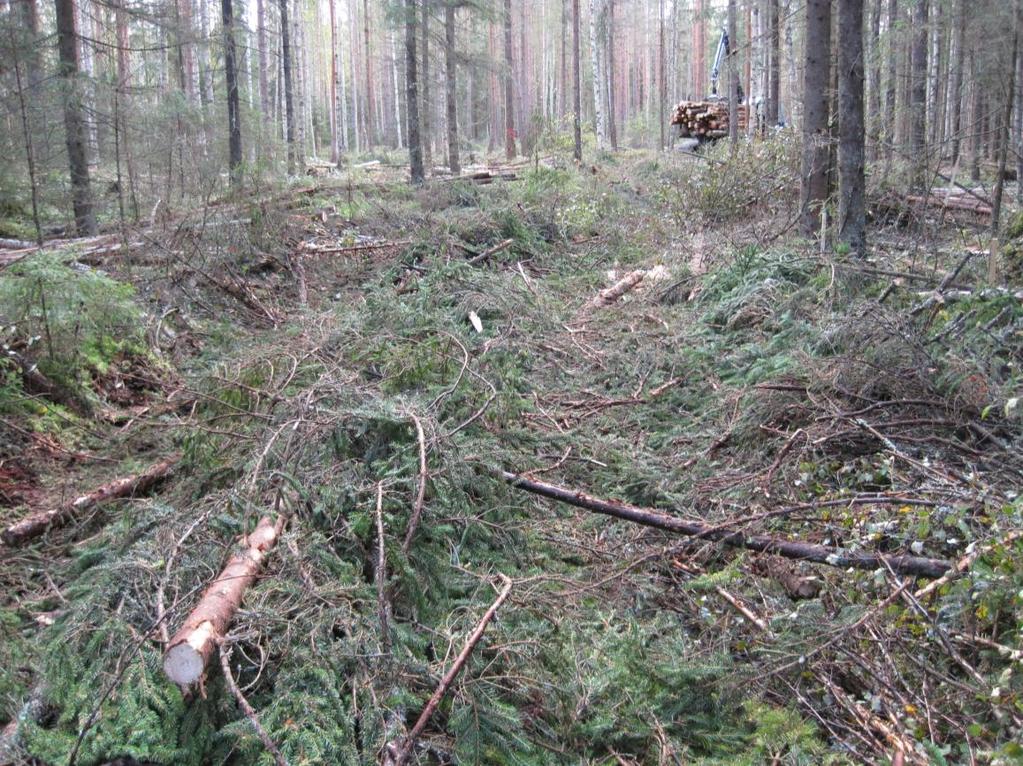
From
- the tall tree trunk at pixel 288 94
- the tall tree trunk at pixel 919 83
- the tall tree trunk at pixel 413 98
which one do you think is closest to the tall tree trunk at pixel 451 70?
the tall tree trunk at pixel 413 98

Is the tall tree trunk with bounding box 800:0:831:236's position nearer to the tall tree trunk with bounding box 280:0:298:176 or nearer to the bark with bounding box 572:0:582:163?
the bark with bounding box 572:0:582:163

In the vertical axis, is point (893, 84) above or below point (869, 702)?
above

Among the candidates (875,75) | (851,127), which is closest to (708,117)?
(875,75)

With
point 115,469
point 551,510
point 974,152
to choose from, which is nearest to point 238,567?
point 551,510

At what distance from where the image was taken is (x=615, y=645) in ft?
10.2

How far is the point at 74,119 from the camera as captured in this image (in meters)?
9.88

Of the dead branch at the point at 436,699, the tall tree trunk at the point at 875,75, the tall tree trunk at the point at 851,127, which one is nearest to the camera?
the dead branch at the point at 436,699

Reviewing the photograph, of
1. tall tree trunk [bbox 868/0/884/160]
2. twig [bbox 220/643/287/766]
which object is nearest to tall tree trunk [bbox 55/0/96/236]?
twig [bbox 220/643/287/766]

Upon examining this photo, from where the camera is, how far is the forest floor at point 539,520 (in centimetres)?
258

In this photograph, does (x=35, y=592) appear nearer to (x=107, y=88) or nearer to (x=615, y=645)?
(x=615, y=645)

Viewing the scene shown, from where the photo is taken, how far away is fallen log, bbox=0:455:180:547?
14.2 ft

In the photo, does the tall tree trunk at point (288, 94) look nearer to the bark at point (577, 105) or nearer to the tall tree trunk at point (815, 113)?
the bark at point (577, 105)

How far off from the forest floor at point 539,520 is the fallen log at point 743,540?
0.08 metres

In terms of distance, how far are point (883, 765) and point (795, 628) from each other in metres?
Answer: 0.77
